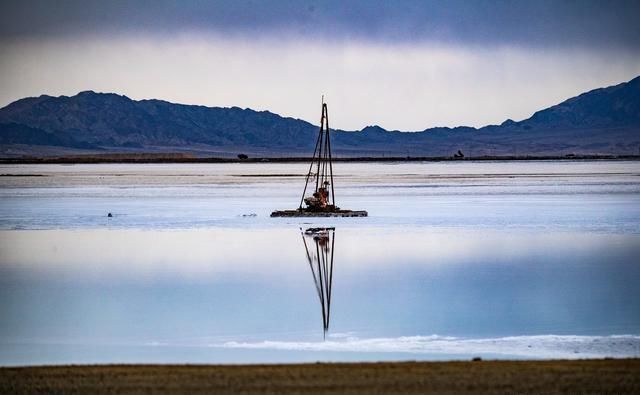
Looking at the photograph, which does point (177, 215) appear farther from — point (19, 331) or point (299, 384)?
point (299, 384)

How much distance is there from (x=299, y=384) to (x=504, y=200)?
139 ft

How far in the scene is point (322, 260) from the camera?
2406 cm

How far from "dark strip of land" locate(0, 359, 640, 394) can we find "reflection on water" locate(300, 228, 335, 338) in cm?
403

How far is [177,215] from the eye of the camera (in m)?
40.3

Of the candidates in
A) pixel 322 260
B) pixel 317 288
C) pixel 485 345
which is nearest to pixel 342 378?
pixel 485 345

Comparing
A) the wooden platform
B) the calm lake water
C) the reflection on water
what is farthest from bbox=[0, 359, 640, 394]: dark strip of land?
the wooden platform

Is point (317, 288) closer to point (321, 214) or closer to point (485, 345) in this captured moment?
point (485, 345)

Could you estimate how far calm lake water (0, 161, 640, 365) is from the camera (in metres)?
13.0

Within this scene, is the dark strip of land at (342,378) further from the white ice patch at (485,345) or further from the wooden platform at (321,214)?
the wooden platform at (321,214)

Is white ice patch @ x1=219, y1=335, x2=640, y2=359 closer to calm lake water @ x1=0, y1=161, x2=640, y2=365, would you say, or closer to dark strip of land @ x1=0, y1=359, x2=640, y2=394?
calm lake water @ x1=0, y1=161, x2=640, y2=365

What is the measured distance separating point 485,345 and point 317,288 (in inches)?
250

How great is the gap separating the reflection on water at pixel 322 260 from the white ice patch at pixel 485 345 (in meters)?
0.88

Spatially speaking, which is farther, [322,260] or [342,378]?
[322,260]

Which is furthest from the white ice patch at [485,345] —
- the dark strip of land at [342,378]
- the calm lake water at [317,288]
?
the dark strip of land at [342,378]
